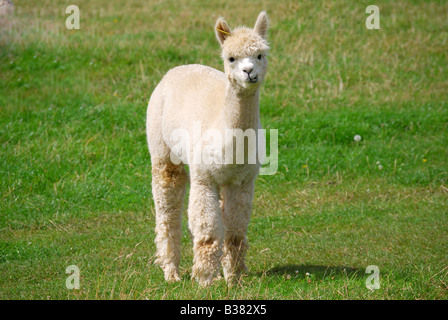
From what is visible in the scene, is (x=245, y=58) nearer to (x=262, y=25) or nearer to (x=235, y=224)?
(x=262, y=25)

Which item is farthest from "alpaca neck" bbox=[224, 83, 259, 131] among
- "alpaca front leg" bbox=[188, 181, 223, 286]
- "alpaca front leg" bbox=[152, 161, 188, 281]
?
"alpaca front leg" bbox=[152, 161, 188, 281]

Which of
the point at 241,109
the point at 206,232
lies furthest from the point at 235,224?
the point at 241,109

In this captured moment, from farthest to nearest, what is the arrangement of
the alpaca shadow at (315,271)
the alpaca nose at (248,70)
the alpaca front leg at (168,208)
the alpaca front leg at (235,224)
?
the alpaca front leg at (168,208) → the alpaca shadow at (315,271) → the alpaca front leg at (235,224) → the alpaca nose at (248,70)

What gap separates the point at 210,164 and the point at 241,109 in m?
0.56

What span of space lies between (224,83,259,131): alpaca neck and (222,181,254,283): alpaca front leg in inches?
24.9

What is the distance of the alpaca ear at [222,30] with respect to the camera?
521 cm

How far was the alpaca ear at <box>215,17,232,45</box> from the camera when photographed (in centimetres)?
521

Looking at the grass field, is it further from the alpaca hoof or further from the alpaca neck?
the alpaca neck

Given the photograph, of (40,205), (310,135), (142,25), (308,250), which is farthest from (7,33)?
(308,250)

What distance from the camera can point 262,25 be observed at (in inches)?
207

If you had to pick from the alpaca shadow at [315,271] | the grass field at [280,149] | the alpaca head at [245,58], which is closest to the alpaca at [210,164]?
the alpaca head at [245,58]

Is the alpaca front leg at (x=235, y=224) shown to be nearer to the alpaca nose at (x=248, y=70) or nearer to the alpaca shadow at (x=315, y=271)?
the alpaca shadow at (x=315, y=271)

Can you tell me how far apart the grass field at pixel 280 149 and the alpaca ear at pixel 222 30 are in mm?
2162

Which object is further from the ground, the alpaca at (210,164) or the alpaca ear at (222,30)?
the alpaca ear at (222,30)
